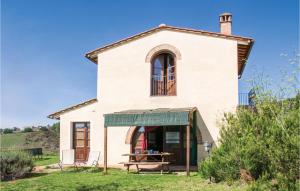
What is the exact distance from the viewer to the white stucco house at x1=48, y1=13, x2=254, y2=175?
1706cm

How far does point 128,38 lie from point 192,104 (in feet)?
15.8

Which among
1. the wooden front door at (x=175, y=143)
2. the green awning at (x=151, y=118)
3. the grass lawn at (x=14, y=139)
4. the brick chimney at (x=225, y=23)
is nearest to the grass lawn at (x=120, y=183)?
the green awning at (x=151, y=118)

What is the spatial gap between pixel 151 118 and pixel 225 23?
269 inches

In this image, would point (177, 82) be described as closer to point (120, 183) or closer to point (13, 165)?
A: point (120, 183)

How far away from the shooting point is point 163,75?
60.8 ft

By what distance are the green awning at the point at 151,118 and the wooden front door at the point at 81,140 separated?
3556mm

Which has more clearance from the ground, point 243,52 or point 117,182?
point 243,52

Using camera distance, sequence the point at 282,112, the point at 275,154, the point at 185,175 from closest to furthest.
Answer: the point at 275,154, the point at 282,112, the point at 185,175

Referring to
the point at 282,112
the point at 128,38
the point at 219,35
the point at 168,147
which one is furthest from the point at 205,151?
the point at 282,112

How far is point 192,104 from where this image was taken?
17.5m

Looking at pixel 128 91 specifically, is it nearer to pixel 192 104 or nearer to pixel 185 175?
pixel 192 104

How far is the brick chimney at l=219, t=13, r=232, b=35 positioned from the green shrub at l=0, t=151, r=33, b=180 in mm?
11628

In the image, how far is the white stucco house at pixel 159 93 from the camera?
17.1m

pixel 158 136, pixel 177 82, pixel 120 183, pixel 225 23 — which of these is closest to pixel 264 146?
pixel 120 183
